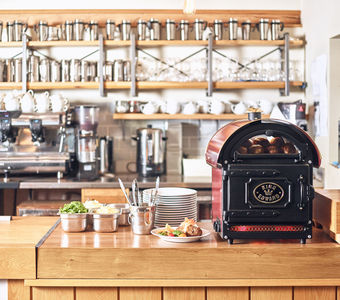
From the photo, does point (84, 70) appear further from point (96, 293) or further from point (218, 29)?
point (96, 293)

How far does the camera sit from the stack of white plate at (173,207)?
104 inches

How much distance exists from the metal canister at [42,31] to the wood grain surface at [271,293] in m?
3.72

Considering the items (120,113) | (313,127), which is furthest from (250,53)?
(120,113)

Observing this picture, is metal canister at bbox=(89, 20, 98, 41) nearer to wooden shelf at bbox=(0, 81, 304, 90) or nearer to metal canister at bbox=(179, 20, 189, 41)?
wooden shelf at bbox=(0, 81, 304, 90)

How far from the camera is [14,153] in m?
4.98

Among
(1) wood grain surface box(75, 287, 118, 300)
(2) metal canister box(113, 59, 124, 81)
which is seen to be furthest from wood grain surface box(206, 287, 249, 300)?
(2) metal canister box(113, 59, 124, 81)

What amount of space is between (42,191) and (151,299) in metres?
3.23

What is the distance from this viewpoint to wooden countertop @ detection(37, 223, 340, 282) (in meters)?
2.28

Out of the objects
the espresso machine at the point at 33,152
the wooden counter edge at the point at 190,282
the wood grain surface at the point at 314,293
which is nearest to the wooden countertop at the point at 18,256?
the wooden counter edge at the point at 190,282

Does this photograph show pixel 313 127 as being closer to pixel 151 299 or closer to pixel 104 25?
pixel 104 25

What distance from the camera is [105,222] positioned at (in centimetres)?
256

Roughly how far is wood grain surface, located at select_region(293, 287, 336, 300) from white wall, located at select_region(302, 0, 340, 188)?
2189 mm

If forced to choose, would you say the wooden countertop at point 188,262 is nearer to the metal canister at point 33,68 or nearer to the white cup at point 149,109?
the white cup at point 149,109

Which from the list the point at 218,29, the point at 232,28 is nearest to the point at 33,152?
the point at 218,29
